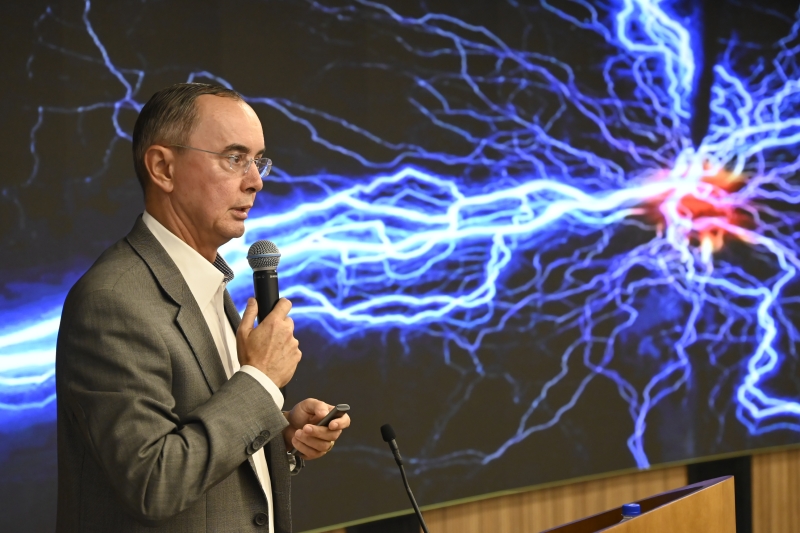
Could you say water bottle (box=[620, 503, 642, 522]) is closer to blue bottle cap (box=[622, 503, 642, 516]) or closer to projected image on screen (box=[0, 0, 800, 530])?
blue bottle cap (box=[622, 503, 642, 516])

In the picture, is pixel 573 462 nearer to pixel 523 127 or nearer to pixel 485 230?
pixel 485 230

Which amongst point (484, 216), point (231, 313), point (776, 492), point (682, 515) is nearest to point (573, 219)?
point (484, 216)

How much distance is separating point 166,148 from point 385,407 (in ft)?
5.10

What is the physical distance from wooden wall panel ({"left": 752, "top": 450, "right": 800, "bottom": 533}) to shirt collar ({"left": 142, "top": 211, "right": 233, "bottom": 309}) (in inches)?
120

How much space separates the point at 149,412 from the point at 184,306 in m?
0.19

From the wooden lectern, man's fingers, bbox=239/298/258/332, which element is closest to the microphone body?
man's fingers, bbox=239/298/258/332

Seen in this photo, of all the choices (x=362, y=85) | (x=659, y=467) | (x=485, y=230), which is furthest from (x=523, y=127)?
(x=659, y=467)

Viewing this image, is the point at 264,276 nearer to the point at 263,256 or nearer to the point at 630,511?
the point at 263,256

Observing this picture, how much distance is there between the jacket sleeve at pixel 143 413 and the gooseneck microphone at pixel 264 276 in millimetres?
200

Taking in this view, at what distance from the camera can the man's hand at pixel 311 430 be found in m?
1.29

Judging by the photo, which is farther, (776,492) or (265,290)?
(776,492)

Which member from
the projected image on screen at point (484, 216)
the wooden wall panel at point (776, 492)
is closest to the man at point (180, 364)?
the projected image on screen at point (484, 216)

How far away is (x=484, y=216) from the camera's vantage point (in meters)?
2.86

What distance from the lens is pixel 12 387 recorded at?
2.03m
